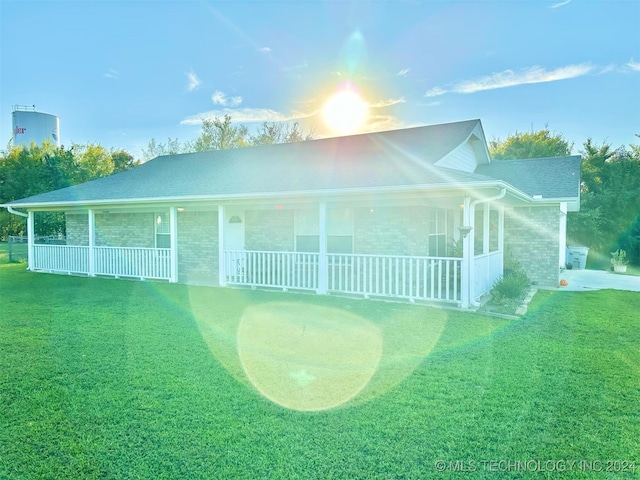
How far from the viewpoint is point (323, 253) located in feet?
30.6

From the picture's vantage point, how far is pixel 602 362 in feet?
16.0

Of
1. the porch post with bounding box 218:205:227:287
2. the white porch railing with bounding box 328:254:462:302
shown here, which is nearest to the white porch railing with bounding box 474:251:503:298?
the white porch railing with bounding box 328:254:462:302

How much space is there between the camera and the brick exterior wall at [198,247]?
39.0 ft

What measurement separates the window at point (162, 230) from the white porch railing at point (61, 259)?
7.21 ft

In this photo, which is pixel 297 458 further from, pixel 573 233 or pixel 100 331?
pixel 573 233

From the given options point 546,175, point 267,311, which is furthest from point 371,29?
point 267,311

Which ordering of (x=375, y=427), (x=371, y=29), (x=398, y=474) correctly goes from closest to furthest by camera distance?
(x=398, y=474) < (x=375, y=427) < (x=371, y=29)

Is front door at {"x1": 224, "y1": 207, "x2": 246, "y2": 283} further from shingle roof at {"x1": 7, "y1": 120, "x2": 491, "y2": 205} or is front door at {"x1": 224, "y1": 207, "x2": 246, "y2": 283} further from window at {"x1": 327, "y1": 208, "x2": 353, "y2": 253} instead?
window at {"x1": 327, "y1": 208, "x2": 353, "y2": 253}

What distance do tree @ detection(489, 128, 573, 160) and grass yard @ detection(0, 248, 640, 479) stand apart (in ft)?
74.2

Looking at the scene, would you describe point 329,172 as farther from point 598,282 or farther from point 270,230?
point 598,282

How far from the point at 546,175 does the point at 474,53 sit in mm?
4431

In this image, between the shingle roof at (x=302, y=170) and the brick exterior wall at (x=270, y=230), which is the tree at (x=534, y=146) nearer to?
the shingle roof at (x=302, y=170)

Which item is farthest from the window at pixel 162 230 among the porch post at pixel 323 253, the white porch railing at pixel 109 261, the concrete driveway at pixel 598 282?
the concrete driveway at pixel 598 282

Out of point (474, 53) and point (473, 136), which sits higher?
point (474, 53)
